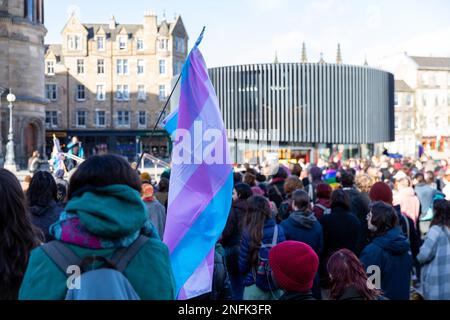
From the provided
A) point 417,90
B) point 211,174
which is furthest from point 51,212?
point 417,90

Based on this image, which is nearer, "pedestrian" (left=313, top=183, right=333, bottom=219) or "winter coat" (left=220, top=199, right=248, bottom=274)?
"winter coat" (left=220, top=199, right=248, bottom=274)

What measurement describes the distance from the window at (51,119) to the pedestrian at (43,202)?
55.3 m

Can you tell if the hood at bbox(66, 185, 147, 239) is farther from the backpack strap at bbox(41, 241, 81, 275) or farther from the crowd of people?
the backpack strap at bbox(41, 241, 81, 275)

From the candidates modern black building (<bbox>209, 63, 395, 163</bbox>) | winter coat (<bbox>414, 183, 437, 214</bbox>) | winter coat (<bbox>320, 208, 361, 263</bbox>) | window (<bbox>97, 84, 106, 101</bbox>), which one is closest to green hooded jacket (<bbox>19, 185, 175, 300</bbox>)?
winter coat (<bbox>320, 208, 361, 263</bbox>)

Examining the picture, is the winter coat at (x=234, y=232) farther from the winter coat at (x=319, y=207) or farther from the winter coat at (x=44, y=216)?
the winter coat at (x=44, y=216)

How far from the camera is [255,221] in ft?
17.3

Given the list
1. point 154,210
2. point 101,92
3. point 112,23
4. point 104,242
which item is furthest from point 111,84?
point 104,242

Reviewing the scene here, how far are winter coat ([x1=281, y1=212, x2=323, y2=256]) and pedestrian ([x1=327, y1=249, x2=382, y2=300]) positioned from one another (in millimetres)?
2436

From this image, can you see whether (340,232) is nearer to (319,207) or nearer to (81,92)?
(319,207)

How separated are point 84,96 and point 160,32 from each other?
35.8 feet

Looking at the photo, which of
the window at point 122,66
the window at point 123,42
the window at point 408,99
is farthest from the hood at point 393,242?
the window at point 408,99

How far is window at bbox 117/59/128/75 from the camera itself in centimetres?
5891

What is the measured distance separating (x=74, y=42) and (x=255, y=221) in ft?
190
